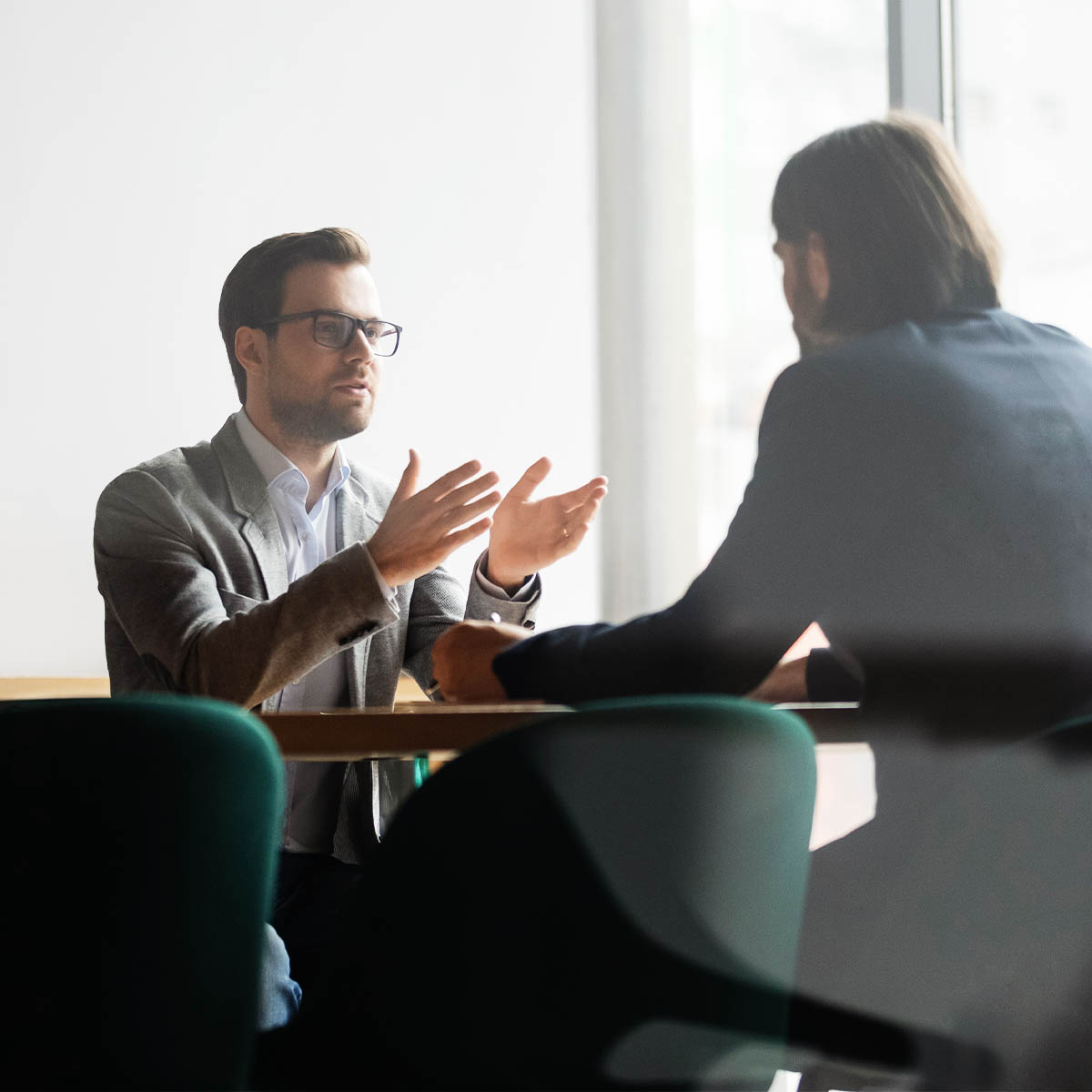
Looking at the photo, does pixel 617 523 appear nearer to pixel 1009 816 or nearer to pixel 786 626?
pixel 786 626

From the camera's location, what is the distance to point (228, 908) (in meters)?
0.76

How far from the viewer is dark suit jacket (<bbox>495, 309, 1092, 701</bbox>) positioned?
107cm

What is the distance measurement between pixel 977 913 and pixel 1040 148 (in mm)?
2400

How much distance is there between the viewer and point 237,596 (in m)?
1.73

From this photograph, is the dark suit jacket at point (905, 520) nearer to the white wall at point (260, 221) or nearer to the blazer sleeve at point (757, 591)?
the blazer sleeve at point (757, 591)

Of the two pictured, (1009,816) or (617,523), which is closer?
(1009,816)

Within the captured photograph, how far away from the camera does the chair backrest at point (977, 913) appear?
93cm

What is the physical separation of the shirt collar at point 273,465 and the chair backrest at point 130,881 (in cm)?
116

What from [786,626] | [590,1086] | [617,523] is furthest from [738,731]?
[617,523]

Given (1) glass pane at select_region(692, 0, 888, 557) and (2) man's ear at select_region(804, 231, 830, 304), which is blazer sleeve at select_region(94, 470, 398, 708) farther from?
(1) glass pane at select_region(692, 0, 888, 557)

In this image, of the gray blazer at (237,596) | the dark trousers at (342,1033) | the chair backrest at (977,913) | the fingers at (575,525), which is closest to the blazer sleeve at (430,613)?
the gray blazer at (237,596)

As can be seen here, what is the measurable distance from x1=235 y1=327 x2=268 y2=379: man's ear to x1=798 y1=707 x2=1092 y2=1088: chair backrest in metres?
1.34

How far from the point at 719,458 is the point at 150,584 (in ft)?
6.65

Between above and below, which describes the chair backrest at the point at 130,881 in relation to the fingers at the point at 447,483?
below
